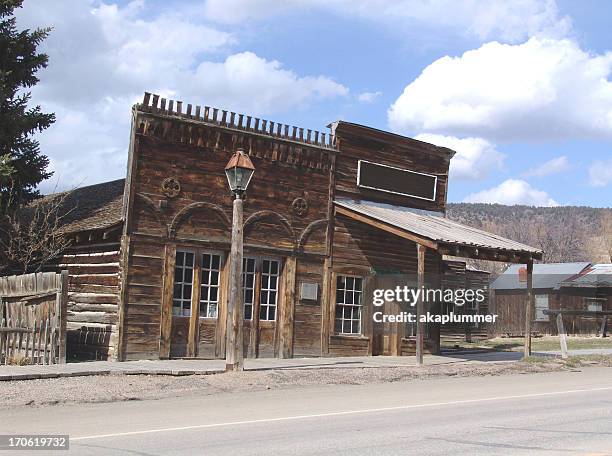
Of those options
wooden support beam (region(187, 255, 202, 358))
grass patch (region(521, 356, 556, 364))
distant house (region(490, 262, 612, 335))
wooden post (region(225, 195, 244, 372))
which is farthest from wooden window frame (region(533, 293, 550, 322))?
wooden post (region(225, 195, 244, 372))

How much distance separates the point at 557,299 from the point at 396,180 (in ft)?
77.0

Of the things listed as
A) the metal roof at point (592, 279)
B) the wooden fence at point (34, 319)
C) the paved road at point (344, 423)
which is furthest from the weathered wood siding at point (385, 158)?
the metal roof at point (592, 279)

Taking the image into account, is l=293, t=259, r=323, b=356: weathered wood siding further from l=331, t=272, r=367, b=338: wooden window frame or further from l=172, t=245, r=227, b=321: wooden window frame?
l=172, t=245, r=227, b=321: wooden window frame

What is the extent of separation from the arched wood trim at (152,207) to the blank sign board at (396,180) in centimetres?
552

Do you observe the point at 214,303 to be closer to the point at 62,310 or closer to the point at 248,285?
the point at 248,285

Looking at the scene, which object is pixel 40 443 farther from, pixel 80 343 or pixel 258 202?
pixel 258 202

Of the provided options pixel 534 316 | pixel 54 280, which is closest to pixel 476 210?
pixel 534 316

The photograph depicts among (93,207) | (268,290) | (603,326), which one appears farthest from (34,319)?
(603,326)

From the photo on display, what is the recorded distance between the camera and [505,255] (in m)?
18.7

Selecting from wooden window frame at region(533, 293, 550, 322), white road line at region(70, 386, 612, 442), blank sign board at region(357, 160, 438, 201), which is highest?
blank sign board at region(357, 160, 438, 201)

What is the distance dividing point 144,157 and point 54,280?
322cm

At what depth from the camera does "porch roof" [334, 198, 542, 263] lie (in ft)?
55.9

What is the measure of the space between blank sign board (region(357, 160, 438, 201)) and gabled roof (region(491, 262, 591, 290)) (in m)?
22.3

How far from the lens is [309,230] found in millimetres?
18500
